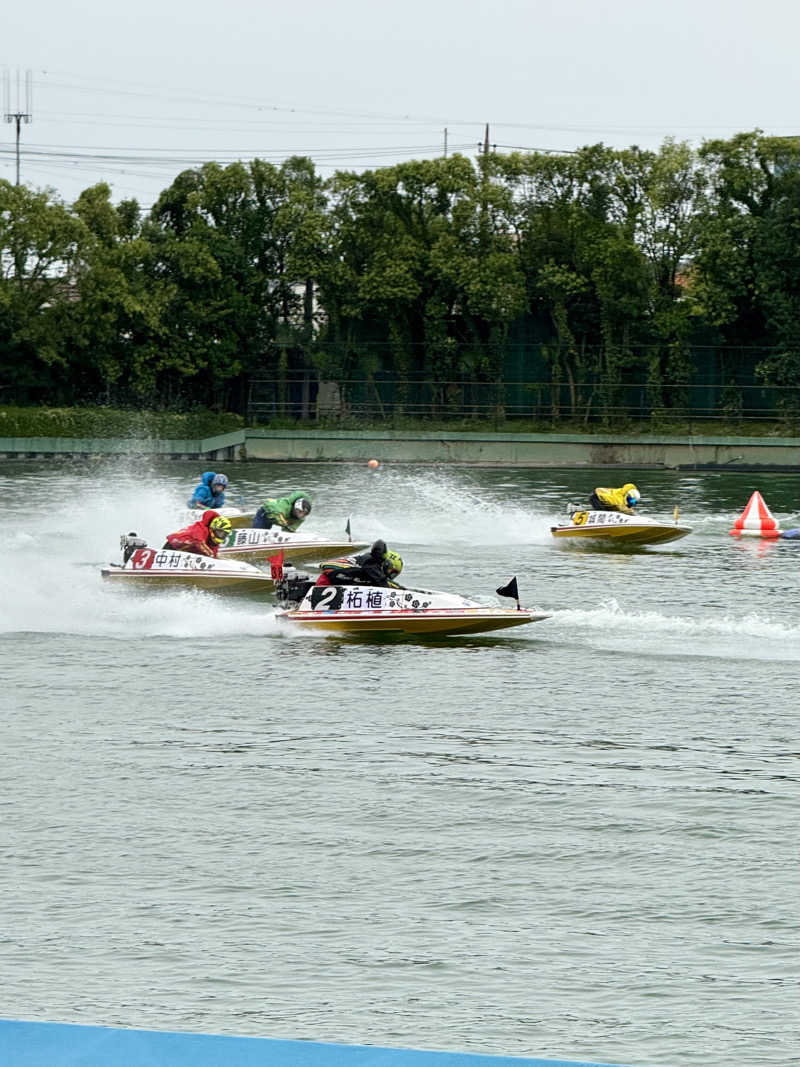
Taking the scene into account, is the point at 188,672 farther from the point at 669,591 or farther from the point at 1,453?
the point at 1,453

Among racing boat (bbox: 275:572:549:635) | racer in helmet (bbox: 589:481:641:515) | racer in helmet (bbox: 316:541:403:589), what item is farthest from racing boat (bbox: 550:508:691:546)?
racer in helmet (bbox: 316:541:403:589)

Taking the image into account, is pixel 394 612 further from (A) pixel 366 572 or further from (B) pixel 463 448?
(B) pixel 463 448

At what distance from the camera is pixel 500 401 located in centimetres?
8694

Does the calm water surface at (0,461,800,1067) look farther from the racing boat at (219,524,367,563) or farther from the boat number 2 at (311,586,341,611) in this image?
the racing boat at (219,524,367,563)

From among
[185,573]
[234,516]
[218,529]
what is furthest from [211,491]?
[185,573]

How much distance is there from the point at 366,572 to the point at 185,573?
4.88m

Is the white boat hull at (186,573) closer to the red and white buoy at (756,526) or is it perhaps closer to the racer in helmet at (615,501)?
the racer in helmet at (615,501)

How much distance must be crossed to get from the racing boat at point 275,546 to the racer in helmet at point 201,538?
2.96 meters

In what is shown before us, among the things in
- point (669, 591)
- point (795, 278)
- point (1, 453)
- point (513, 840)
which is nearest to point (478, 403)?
point (795, 278)

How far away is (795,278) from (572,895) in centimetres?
7432

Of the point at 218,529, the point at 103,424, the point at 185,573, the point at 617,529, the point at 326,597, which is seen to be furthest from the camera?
the point at 103,424

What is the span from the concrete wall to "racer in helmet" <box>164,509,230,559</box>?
160 feet

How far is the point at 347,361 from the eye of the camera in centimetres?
8762

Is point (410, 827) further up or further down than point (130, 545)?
further down
